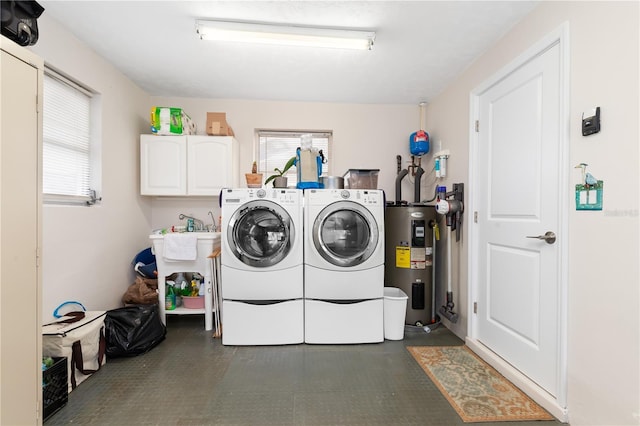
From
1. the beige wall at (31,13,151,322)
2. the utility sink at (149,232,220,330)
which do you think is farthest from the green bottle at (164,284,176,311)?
the beige wall at (31,13,151,322)

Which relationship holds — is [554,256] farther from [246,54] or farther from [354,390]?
[246,54]

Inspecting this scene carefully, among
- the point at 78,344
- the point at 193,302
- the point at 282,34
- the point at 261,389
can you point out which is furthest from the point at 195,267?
the point at 282,34

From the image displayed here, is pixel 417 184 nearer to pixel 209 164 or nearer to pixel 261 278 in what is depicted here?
pixel 261 278

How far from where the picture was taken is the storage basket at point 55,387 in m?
1.53

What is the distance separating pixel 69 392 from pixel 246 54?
2746mm

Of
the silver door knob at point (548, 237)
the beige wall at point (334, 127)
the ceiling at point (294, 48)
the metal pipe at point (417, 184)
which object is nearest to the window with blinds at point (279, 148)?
the beige wall at point (334, 127)

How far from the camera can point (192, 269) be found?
2.69 m

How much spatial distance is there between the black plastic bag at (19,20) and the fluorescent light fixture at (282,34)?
34.0 inches

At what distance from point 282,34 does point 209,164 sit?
5.25 feet

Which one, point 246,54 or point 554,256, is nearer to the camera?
point 554,256

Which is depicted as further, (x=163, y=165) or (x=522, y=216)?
(x=163, y=165)

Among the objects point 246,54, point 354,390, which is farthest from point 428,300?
point 246,54

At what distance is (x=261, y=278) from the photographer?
Answer: 7.89 feet

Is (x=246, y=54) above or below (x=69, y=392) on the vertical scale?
above
